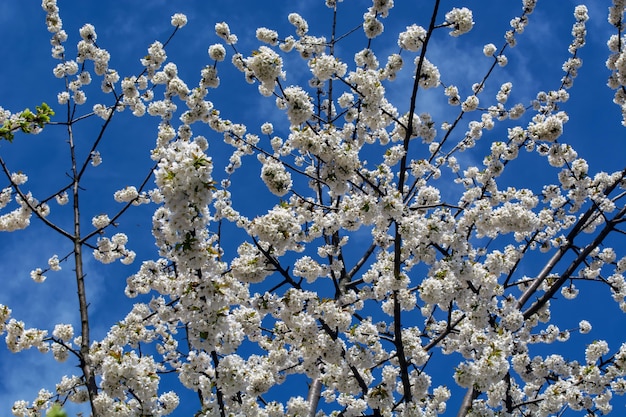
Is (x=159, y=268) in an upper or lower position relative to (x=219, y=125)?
lower

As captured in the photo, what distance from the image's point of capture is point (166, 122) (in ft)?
35.7

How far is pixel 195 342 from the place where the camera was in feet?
20.0

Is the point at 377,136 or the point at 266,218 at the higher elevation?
the point at 377,136

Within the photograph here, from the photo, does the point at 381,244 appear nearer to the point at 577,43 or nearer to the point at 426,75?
the point at 426,75

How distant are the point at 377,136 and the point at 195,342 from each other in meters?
7.38

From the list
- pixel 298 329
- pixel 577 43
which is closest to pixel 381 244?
pixel 298 329

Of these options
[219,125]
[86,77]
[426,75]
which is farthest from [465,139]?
[86,77]

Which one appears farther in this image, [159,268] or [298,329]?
[159,268]

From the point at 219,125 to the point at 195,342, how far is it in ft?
18.7

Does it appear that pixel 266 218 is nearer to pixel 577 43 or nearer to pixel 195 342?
pixel 195 342

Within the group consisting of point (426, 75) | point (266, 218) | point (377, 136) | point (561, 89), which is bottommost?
point (266, 218)

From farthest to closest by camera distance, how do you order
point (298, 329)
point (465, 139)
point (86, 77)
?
point (465, 139), point (86, 77), point (298, 329)

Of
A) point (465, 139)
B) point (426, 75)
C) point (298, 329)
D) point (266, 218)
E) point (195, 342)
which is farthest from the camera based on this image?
point (465, 139)

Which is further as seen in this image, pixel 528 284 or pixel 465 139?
pixel 465 139
